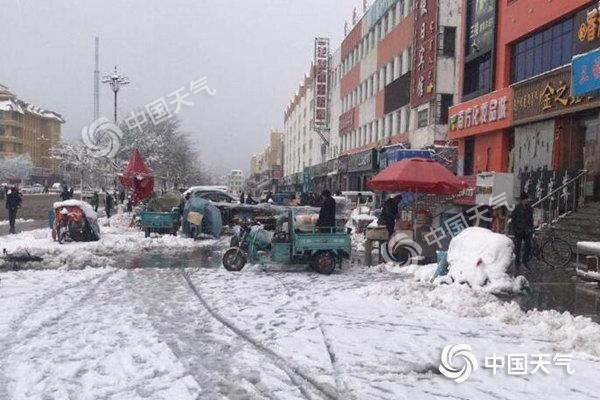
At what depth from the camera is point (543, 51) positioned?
64.2ft

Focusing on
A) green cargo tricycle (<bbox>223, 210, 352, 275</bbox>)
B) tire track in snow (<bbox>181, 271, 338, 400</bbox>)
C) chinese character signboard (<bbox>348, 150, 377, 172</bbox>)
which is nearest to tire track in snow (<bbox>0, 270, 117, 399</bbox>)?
tire track in snow (<bbox>181, 271, 338, 400</bbox>)

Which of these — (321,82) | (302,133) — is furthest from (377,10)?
(302,133)

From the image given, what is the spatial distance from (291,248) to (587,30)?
11.5 m

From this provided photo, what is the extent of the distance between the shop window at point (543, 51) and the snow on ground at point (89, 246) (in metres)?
13.5

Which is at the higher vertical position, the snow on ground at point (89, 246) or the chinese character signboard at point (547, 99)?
the chinese character signboard at point (547, 99)

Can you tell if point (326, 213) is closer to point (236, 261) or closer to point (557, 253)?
point (236, 261)

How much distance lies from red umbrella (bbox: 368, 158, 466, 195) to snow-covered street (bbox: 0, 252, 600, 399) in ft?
12.4

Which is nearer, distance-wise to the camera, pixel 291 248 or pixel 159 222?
pixel 291 248

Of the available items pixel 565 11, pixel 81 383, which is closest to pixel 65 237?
pixel 81 383

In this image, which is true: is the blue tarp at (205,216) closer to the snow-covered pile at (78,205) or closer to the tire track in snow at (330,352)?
the snow-covered pile at (78,205)

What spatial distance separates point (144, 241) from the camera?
58.1 feet

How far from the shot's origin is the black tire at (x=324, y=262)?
→ 39.0ft

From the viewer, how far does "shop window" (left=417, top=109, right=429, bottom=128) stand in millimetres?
28517

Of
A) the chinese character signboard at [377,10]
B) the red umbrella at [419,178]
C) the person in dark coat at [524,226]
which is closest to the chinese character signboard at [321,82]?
the chinese character signboard at [377,10]
